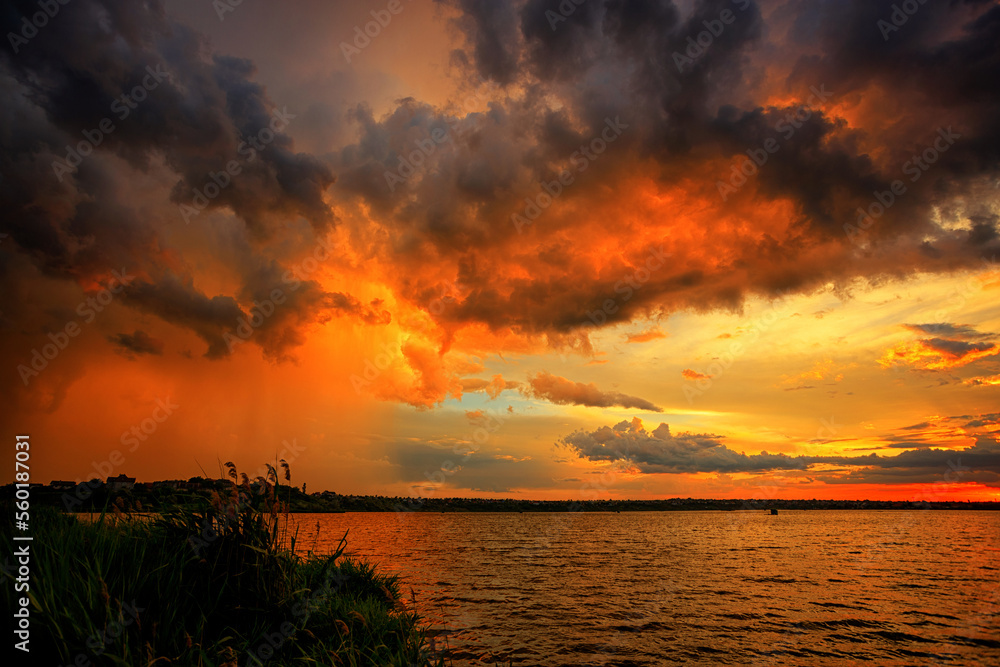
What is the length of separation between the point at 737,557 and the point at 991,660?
37.5 meters

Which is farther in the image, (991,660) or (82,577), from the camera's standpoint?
(991,660)

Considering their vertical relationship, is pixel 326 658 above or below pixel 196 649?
below

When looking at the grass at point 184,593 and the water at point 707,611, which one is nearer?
the grass at point 184,593

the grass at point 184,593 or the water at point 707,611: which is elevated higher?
the grass at point 184,593

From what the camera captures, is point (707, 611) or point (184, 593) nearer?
point (184, 593)

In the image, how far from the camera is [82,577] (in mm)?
7711

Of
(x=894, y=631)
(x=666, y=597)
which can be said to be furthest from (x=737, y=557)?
Result: (x=894, y=631)

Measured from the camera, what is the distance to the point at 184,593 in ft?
27.7

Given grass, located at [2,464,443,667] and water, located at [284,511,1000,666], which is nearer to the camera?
grass, located at [2,464,443,667]

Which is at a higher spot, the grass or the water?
the grass

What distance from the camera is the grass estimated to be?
260 inches

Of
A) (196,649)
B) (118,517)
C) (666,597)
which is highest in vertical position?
(118,517)

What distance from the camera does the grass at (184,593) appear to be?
21.6 ft

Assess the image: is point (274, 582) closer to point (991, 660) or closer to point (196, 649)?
point (196, 649)
